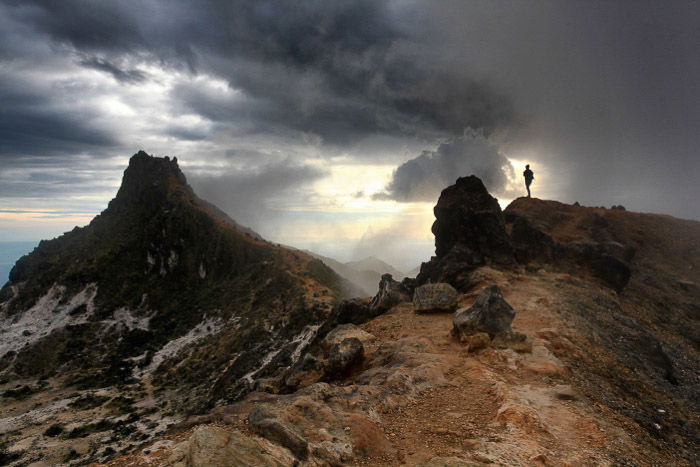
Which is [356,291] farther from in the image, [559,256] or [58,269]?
[58,269]

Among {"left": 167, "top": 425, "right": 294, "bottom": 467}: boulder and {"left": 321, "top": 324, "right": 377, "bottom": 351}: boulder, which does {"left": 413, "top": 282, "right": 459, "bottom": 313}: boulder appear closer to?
{"left": 321, "top": 324, "right": 377, "bottom": 351}: boulder

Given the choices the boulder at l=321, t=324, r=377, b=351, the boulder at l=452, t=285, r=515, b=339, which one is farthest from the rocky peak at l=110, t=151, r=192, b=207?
the boulder at l=452, t=285, r=515, b=339

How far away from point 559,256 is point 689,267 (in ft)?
63.5

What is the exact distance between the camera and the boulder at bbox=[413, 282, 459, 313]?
24.5 m

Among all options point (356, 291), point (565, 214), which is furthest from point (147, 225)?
point (565, 214)

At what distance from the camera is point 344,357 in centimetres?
1738

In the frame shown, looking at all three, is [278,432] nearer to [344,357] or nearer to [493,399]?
[344,357]

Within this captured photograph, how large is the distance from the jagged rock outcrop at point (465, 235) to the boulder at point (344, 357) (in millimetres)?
15456

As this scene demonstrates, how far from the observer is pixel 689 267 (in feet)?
138

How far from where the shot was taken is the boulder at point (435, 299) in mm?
24453

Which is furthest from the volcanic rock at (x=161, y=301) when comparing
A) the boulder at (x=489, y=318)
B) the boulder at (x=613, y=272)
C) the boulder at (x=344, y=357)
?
the boulder at (x=613, y=272)

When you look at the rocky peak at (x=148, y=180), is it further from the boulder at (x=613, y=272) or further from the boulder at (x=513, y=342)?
the boulder at (x=513, y=342)

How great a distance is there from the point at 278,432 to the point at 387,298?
19.2 m

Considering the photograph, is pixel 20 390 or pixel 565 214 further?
pixel 20 390
